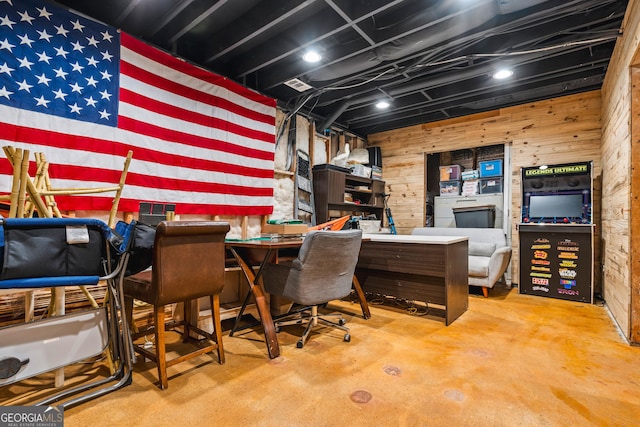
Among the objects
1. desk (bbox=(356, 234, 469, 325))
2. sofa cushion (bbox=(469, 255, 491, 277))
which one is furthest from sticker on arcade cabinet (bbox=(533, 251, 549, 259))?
desk (bbox=(356, 234, 469, 325))

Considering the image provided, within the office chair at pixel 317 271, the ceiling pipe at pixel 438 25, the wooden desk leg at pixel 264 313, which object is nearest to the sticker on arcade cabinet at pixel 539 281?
the office chair at pixel 317 271

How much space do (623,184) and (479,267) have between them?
1786mm

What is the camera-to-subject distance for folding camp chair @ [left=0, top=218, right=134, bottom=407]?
1385mm

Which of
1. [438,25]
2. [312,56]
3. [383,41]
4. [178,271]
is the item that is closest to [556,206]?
[438,25]

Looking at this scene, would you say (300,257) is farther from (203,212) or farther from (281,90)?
(281,90)

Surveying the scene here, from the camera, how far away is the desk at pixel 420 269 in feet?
10.1

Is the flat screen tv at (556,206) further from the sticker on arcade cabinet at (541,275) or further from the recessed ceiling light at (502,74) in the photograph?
the recessed ceiling light at (502,74)

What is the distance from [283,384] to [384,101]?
406 centimetres

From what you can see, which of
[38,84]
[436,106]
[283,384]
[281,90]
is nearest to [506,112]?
[436,106]

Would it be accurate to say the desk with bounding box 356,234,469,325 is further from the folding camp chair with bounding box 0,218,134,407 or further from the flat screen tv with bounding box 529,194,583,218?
the folding camp chair with bounding box 0,218,134,407

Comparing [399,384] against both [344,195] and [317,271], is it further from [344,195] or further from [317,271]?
[344,195]

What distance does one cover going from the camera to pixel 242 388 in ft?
6.16

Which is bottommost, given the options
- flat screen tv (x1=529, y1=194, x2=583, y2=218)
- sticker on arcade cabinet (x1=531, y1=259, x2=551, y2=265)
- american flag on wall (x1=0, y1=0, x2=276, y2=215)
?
sticker on arcade cabinet (x1=531, y1=259, x2=551, y2=265)

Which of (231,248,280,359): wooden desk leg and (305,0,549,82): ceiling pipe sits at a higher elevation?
→ (305,0,549,82): ceiling pipe
